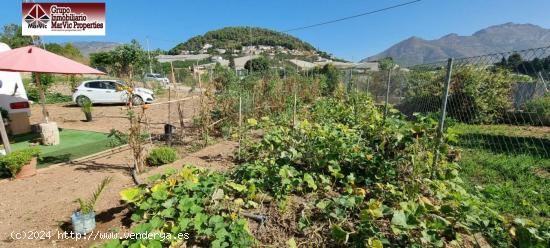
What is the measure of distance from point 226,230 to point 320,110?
553 centimetres

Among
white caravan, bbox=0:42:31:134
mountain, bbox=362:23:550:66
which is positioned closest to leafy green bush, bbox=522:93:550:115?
mountain, bbox=362:23:550:66

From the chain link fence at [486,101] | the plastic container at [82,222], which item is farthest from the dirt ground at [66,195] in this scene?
the chain link fence at [486,101]

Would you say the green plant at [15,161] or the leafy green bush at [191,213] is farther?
the green plant at [15,161]

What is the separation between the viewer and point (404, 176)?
3.38m

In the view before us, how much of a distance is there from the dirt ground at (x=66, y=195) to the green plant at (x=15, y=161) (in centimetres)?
18

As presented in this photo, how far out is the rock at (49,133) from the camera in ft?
20.9

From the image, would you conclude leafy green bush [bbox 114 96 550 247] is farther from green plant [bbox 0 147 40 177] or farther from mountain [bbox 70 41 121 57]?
mountain [bbox 70 41 121 57]

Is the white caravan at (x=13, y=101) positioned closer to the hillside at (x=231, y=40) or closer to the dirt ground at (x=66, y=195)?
the dirt ground at (x=66, y=195)

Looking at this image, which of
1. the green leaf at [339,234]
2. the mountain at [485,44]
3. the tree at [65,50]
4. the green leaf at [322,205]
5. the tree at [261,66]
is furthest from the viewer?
the tree at [65,50]

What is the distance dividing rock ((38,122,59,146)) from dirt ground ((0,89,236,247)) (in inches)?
70.3

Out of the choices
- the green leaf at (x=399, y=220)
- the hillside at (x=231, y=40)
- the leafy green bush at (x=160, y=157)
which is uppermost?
the hillside at (x=231, y=40)

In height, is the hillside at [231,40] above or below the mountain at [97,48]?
above

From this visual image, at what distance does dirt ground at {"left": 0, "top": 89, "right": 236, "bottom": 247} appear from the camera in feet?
9.37

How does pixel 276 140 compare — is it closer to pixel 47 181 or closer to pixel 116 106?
pixel 47 181
